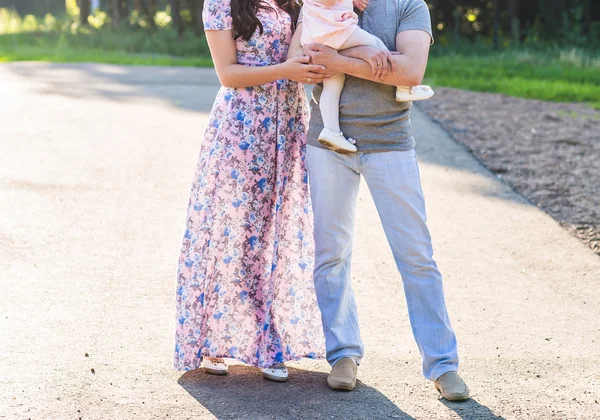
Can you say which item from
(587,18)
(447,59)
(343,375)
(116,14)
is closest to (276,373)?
(343,375)

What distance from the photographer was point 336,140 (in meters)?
3.81

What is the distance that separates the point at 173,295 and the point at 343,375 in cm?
166

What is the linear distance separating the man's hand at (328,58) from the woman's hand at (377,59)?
0.25 feet

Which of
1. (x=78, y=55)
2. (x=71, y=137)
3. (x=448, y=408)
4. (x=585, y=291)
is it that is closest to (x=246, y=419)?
(x=448, y=408)

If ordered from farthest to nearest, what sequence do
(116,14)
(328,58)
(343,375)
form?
(116,14), (343,375), (328,58)

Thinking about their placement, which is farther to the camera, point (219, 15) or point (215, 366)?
point (215, 366)

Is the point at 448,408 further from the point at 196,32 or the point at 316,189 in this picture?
the point at 196,32

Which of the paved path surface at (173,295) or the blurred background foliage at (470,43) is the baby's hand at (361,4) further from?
the blurred background foliage at (470,43)

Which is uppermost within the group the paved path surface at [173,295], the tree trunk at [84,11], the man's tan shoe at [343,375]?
the tree trunk at [84,11]

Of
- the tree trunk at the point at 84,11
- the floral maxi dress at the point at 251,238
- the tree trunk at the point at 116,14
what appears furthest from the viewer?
the tree trunk at the point at 84,11

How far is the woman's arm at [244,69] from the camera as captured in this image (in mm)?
3879

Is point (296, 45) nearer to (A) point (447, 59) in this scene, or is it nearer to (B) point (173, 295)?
(B) point (173, 295)

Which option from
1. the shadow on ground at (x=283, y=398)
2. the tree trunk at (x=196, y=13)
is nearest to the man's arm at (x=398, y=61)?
the shadow on ground at (x=283, y=398)

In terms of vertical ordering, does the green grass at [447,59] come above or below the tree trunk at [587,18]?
below
